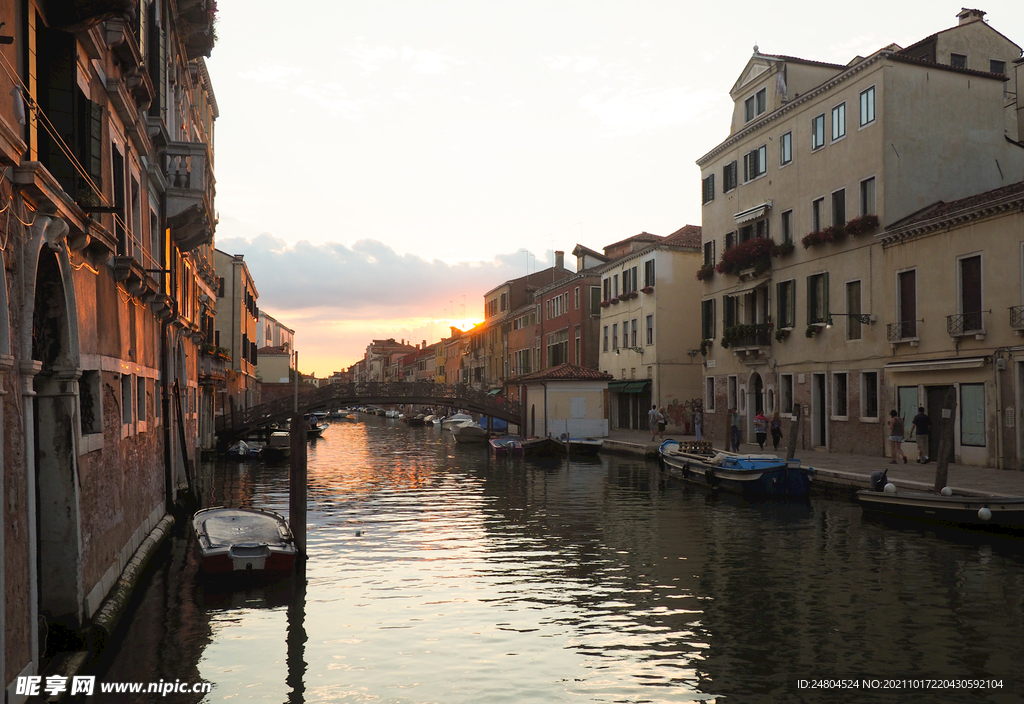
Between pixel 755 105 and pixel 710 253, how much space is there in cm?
591

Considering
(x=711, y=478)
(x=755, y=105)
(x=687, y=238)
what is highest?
(x=755, y=105)

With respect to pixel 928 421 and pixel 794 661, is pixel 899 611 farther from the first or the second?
pixel 928 421

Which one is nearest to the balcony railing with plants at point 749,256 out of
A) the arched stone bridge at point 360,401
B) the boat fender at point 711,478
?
the boat fender at point 711,478

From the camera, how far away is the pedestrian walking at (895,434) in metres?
22.9

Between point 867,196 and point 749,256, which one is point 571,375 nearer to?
point 749,256

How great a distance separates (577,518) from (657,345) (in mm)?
21675

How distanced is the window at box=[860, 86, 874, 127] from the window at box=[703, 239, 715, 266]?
10086 millimetres

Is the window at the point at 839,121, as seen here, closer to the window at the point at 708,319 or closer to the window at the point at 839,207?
the window at the point at 839,207

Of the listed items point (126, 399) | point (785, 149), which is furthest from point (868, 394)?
point (126, 399)

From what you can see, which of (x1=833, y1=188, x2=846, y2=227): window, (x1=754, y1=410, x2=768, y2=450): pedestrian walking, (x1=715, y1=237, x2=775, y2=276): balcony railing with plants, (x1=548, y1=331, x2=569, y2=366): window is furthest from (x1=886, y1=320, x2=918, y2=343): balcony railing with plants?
(x1=548, y1=331, x2=569, y2=366): window

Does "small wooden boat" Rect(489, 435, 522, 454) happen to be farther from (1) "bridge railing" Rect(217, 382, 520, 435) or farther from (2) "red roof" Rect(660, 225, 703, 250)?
(2) "red roof" Rect(660, 225, 703, 250)

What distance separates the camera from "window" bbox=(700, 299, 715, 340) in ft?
116

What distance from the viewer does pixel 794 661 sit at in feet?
28.9

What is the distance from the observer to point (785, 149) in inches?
1187
